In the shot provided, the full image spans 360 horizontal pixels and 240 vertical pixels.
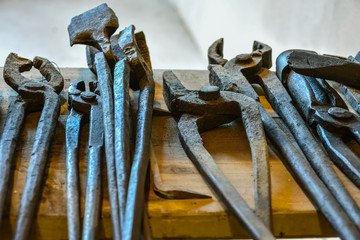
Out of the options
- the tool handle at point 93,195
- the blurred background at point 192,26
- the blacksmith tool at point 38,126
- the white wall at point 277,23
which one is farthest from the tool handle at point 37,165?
the white wall at point 277,23

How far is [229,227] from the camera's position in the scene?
1.03 m

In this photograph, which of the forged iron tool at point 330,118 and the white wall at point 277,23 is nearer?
the forged iron tool at point 330,118

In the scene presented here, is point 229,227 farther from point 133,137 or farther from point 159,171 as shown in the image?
point 133,137

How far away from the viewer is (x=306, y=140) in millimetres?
1238

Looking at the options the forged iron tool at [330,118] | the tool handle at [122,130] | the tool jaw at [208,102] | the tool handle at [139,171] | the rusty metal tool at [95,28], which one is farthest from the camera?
the rusty metal tool at [95,28]

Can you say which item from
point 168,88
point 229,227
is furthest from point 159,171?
point 168,88

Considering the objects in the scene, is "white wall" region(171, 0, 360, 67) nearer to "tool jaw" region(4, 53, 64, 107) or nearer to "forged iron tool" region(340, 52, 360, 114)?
"forged iron tool" region(340, 52, 360, 114)

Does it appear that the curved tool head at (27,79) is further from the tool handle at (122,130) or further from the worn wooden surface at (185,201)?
the tool handle at (122,130)

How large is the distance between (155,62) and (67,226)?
206 centimetres

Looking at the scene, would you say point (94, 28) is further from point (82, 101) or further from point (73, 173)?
point (73, 173)

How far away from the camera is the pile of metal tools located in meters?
0.98

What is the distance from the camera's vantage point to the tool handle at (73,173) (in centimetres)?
95

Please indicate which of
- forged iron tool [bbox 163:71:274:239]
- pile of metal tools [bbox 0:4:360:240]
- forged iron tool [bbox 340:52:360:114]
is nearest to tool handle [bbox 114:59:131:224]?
pile of metal tools [bbox 0:4:360:240]

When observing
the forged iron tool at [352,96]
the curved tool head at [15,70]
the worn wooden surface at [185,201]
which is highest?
the curved tool head at [15,70]
